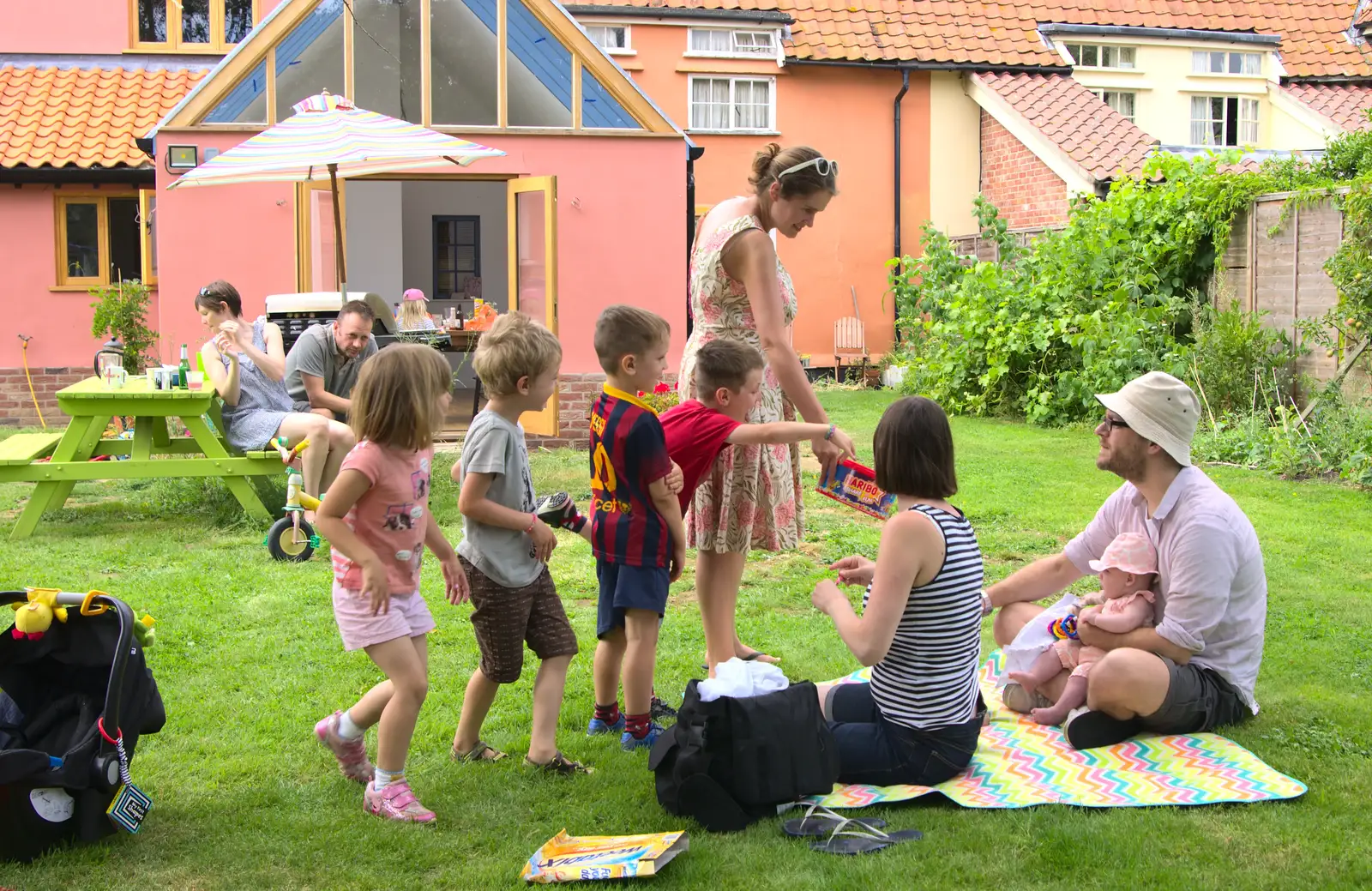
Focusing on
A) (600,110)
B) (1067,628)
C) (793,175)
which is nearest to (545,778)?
(1067,628)

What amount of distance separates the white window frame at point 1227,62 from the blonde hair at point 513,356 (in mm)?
20622

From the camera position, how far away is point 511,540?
12.9 feet

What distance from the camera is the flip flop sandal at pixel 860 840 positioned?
11.1 ft

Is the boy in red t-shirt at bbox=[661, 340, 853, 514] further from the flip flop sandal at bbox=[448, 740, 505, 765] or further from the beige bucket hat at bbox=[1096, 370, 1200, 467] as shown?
the flip flop sandal at bbox=[448, 740, 505, 765]

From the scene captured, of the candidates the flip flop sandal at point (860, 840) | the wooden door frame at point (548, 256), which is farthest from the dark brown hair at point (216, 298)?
the flip flop sandal at point (860, 840)

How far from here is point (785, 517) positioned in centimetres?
479

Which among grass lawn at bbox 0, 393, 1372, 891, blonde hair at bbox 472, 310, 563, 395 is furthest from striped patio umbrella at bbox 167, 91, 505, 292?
blonde hair at bbox 472, 310, 563, 395

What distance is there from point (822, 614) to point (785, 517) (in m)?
1.30

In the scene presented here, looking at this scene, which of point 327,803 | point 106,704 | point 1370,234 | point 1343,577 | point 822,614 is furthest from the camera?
point 1370,234

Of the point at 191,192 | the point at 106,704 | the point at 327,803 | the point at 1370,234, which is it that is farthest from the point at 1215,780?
the point at 191,192

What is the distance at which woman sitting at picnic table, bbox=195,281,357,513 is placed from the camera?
25.5ft

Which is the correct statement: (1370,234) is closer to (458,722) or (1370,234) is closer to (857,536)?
(857,536)

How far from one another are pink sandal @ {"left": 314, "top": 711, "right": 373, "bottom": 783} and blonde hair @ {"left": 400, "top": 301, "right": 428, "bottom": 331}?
8.26m

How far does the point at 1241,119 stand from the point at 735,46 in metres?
8.90
